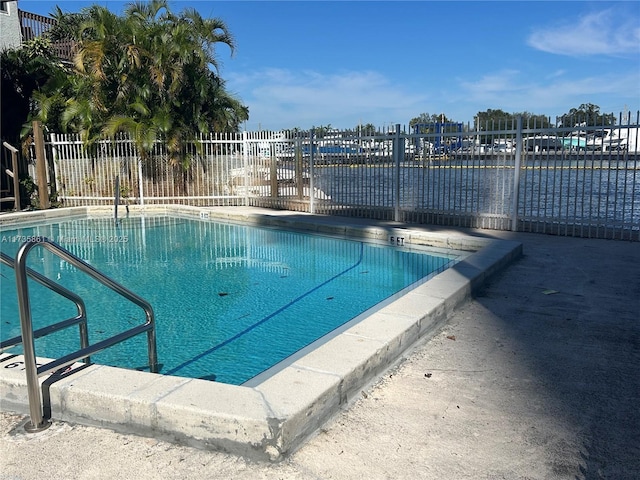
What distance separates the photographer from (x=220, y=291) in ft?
24.0

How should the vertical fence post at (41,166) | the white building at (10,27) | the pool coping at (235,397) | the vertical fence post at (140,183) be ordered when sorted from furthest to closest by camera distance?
the white building at (10,27) < the vertical fence post at (140,183) < the vertical fence post at (41,166) < the pool coping at (235,397)

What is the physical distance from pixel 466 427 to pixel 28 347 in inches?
99.9

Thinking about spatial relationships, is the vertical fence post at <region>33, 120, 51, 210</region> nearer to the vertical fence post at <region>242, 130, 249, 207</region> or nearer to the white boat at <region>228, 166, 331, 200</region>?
the white boat at <region>228, 166, 331, 200</region>

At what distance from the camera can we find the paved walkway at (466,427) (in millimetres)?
2615

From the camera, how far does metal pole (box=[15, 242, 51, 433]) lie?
281 centimetres

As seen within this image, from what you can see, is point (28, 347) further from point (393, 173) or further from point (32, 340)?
point (393, 173)

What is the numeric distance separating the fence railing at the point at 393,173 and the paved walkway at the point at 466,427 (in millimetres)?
5434

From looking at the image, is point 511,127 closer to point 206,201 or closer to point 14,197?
point 206,201

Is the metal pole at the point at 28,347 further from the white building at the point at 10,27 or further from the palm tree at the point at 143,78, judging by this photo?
the white building at the point at 10,27

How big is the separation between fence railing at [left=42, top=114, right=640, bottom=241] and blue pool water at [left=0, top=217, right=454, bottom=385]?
2275 millimetres

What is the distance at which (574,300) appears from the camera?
5723 millimetres

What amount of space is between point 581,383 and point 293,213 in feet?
36.1

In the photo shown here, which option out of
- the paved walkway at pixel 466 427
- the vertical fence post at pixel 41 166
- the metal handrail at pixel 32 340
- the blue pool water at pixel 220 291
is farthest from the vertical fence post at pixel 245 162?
the metal handrail at pixel 32 340

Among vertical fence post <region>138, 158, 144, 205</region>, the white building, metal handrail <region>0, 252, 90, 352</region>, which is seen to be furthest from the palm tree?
metal handrail <region>0, 252, 90, 352</region>
